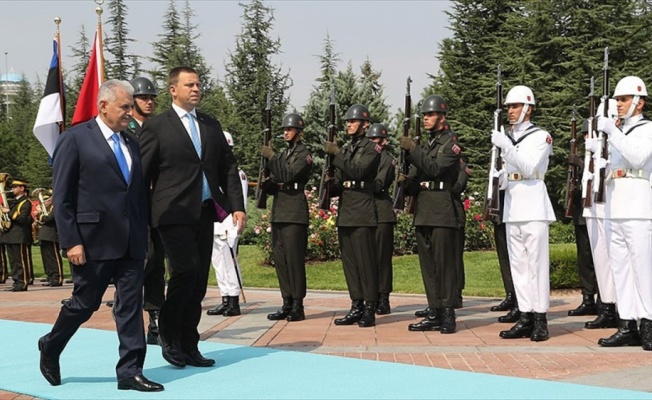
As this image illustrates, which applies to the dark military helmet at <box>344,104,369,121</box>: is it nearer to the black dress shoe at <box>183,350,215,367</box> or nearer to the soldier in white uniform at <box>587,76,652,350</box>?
the soldier in white uniform at <box>587,76,652,350</box>

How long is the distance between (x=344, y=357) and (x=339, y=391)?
1.48 m

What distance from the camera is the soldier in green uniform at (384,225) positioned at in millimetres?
Result: 10934

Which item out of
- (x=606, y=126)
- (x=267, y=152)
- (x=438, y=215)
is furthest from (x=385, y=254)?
(x=606, y=126)

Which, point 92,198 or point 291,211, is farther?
point 291,211

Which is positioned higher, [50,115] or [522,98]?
[50,115]

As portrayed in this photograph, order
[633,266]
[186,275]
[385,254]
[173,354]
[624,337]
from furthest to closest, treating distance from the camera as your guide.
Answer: [385,254]
[633,266]
[624,337]
[173,354]
[186,275]

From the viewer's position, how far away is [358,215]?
9.73m

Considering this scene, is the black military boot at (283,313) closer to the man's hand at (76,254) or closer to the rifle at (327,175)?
the rifle at (327,175)

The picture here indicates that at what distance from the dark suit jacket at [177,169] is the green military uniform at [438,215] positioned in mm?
2673

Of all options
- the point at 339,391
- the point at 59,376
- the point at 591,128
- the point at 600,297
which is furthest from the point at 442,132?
the point at 59,376

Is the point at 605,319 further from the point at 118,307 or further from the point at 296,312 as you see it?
the point at 118,307

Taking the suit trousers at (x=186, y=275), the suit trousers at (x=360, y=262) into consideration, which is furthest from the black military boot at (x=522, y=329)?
the suit trousers at (x=186, y=275)

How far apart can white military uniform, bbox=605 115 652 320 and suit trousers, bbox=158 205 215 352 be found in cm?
387

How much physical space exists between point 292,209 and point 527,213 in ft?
9.36
